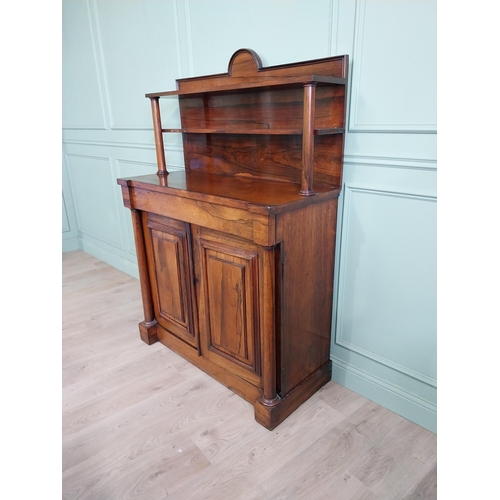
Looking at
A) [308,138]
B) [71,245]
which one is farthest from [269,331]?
[71,245]

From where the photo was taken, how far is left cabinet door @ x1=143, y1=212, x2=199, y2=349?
1.98 meters

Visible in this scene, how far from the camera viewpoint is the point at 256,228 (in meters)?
1.47

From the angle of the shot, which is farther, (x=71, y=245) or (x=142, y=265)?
(x=71, y=245)

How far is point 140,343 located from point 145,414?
2.13ft

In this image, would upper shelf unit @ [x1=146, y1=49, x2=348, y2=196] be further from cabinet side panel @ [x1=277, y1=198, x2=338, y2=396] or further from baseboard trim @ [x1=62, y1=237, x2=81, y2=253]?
baseboard trim @ [x1=62, y1=237, x2=81, y2=253]

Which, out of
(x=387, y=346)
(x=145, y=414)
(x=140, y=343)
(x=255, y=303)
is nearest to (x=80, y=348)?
(x=140, y=343)

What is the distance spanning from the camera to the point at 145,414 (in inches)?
72.4

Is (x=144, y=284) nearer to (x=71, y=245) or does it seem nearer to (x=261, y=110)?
(x=261, y=110)

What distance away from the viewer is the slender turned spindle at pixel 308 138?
1418 mm

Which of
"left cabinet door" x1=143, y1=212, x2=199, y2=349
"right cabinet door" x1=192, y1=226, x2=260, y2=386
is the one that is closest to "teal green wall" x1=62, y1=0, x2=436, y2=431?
"right cabinet door" x1=192, y1=226, x2=260, y2=386

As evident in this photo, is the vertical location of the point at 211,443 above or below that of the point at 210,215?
below

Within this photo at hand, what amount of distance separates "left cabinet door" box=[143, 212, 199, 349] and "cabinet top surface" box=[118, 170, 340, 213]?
0.18 meters

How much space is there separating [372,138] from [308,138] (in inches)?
12.0

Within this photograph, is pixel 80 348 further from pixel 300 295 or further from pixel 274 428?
pixel 300 295
